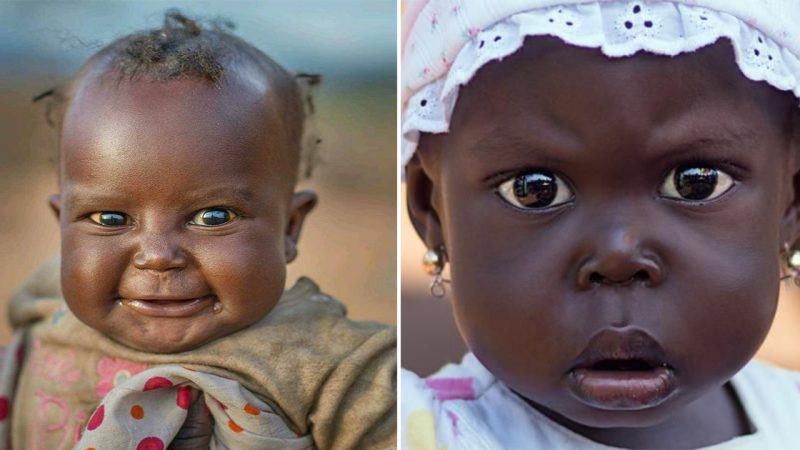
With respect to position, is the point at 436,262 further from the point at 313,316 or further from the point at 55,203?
the point at 55,203

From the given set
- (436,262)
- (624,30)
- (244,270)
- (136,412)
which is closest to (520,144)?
(624,30)

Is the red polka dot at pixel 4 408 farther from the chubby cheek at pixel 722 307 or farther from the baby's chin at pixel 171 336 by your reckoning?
the chubby cheek at pixel 722 307

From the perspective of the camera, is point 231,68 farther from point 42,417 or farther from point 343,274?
point 42,417

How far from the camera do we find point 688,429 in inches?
53.8

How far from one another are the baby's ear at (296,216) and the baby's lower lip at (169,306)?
0.15m

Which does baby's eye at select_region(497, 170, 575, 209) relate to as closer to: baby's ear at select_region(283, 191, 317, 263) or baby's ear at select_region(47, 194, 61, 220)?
baby's ear at select_region(283, 191, 317, 263)

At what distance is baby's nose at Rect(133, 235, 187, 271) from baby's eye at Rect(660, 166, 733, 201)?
629 mm

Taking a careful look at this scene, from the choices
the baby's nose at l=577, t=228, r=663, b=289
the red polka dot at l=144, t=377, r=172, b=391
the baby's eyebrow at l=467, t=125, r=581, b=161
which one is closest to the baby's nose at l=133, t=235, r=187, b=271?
the red polka dot at l=144, t=377, r=172, b=391

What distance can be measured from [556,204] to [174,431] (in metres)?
0.59

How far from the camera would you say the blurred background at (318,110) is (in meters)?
1.36

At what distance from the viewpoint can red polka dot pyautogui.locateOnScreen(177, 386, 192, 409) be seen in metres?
1.29

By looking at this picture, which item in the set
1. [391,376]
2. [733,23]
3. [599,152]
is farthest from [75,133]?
[733,23]

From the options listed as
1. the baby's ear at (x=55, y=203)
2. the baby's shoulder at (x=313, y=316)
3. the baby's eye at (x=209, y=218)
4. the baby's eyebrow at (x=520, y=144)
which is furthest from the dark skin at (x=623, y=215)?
the baby's ear at (x=55, y=203)

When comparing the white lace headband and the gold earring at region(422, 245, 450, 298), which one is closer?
the white lace headband
